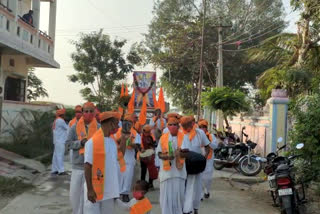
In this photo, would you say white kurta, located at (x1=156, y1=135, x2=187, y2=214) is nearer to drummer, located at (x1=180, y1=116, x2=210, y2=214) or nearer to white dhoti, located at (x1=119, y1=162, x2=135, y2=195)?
drummer, located at (x1=180, y1=116, x2=210, y2=214)

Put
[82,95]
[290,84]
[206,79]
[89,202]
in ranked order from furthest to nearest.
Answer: [206,79] → [82,95] → [290,84] → [89,202]

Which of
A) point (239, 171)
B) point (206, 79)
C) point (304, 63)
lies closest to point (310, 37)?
point (304, 63)

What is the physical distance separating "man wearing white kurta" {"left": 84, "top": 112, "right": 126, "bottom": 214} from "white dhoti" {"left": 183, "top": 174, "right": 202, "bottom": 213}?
6.84 feet

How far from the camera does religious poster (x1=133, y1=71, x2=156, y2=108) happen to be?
60.9 feet

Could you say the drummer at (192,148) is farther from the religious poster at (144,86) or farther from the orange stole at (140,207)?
the religious poster at (144,86)

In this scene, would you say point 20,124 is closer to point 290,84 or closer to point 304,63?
point 290,84

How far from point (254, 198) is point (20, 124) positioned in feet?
29.0

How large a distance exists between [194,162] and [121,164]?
4.80 ft

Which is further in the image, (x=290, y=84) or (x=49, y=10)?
(x=49, y=10)

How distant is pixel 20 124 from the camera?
13.9 m

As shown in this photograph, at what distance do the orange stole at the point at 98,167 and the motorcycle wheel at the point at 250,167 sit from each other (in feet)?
25.7

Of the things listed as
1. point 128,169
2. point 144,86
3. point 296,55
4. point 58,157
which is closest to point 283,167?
point 128,169

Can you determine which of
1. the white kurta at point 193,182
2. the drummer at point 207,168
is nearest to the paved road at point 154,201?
the drummer at point 207,168

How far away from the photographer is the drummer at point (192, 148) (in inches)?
236
